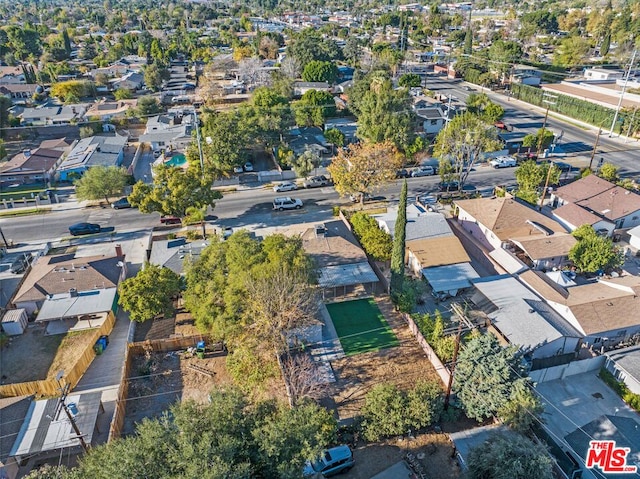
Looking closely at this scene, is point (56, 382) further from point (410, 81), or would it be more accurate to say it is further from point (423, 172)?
point (410, 81)

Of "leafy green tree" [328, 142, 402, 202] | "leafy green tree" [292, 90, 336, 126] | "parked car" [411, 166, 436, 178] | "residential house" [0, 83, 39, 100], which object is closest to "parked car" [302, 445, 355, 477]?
"leafy green tree" [328, 142, 402, 202]

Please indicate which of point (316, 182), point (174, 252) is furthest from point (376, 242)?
point (316, 182)

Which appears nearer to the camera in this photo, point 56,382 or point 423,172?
point 56,382

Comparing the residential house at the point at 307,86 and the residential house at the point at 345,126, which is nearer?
the residential house at the point at 345,126

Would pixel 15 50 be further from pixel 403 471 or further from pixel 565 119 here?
pixel 403 471

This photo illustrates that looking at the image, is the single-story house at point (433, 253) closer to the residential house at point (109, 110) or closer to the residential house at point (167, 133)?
the residential house at point (167, 133)

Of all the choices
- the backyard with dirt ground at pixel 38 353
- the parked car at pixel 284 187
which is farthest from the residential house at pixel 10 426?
the parked car at pixel 284 187
